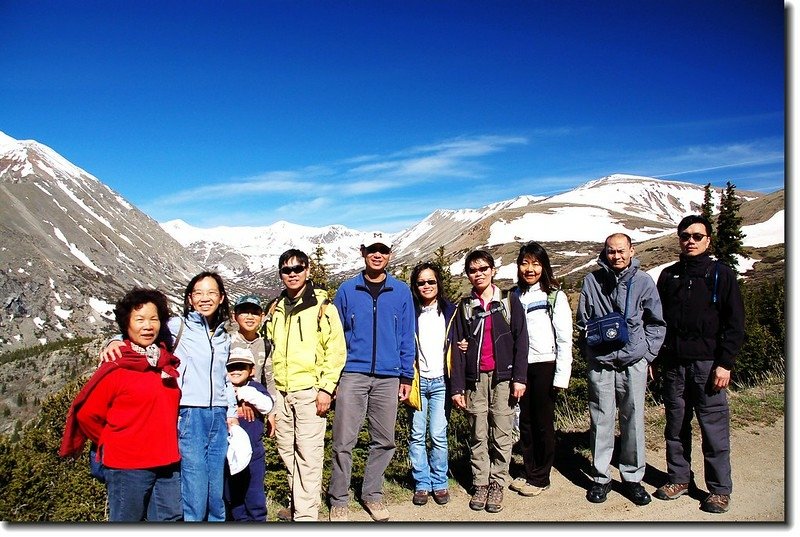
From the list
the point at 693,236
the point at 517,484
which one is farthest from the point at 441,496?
the point at 693,236

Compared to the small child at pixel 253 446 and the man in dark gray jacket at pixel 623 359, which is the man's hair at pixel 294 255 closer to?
the small child at pixel 253 446

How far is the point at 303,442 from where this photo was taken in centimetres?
498

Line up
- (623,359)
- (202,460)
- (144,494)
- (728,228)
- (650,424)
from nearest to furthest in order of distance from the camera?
(144,494)
(202,460)
(623,359)
(650,424)
(728,228)

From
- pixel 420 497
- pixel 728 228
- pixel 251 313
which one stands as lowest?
pixel 420 497

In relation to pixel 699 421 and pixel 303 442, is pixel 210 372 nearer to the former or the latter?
pixel 303 442

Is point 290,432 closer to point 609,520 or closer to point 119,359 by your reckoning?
point 119,359

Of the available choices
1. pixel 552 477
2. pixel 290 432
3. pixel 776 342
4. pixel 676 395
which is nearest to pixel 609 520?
pixel 552 477

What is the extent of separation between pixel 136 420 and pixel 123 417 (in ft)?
0.31

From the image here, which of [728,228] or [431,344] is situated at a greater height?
[728,228]

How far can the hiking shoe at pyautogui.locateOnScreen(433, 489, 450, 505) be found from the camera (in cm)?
565

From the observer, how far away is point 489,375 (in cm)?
550

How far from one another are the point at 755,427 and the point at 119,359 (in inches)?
307

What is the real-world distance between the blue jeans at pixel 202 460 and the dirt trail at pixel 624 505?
5.22ft

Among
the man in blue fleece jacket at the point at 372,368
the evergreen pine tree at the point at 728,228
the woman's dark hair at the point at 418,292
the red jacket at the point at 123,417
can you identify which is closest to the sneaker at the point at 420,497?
the man in blue fleece jacket at the point at 372,368
